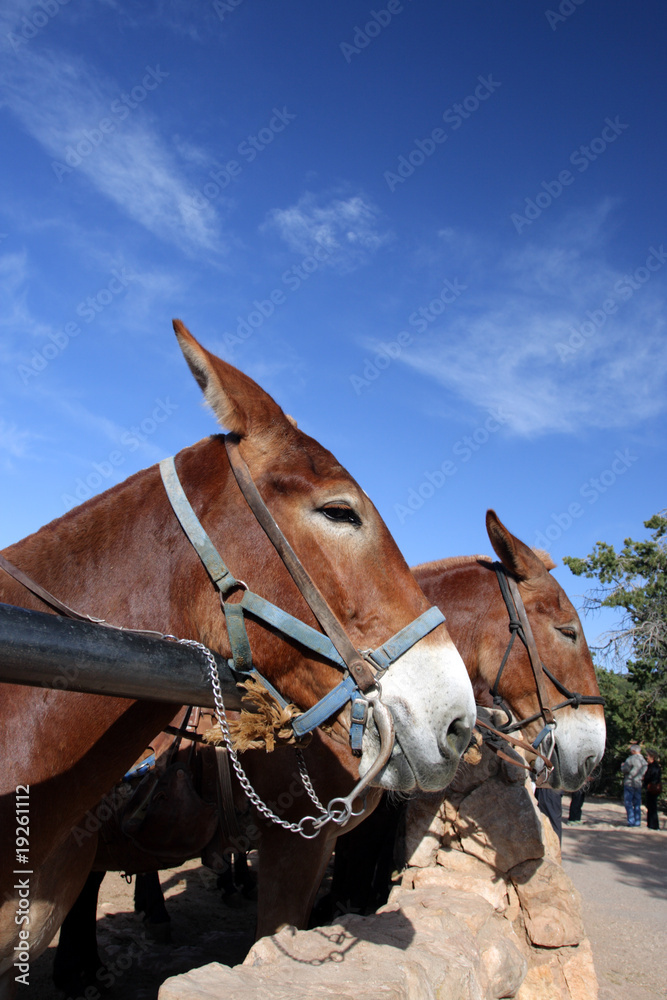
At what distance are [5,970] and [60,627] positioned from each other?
129 centimetres

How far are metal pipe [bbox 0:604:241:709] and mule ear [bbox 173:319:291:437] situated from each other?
0.75 m

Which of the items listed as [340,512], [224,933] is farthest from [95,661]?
[224,933]

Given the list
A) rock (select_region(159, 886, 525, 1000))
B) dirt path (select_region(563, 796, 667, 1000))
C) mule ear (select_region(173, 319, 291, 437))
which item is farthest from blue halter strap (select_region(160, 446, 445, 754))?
dirt path (select_region(563, 796, 667, 1000))

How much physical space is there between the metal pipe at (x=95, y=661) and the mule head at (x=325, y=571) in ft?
0.70

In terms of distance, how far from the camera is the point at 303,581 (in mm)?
1938

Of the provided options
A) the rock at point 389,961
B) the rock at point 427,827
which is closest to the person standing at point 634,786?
the rock at point 427,827

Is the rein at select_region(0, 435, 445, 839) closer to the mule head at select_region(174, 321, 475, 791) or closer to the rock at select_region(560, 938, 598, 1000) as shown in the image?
the mule head at select_region(174, 321, 475, 791)

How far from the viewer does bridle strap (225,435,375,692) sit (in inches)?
72.2

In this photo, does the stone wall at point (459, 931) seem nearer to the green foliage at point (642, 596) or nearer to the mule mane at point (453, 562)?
the mule mane at point (453, 562)

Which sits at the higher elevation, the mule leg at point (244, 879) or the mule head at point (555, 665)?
the mule head at point (555, 665)

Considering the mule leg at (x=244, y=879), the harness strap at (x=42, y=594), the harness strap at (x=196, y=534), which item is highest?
the harness strap at (x=196, y=534)

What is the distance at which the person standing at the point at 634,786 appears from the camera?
1427 centimetres

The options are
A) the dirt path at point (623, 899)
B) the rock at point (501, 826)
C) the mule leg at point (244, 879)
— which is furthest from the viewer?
the mule leg at point (244, 879)

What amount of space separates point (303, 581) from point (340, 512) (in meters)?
0.27
